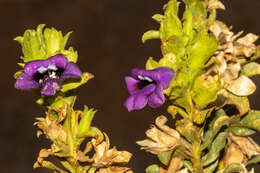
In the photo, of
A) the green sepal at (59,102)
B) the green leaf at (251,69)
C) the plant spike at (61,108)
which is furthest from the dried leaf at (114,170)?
the green leaf at (251,69)

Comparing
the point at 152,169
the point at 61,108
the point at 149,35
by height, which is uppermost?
the point at 149,35

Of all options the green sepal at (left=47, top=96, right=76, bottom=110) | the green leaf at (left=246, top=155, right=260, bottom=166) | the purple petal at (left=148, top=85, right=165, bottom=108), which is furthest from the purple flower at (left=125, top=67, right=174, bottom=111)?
the green leaf at (left=246, top=155, right=260, bottom=166)

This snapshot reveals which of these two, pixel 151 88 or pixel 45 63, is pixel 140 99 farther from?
pixel 45 63

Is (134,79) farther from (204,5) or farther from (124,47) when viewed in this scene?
(124,47)

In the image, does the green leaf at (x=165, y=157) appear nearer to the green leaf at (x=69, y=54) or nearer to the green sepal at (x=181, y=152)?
the green sepal at (x=181, y=152)

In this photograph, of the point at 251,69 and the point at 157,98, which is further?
the point at 251,69

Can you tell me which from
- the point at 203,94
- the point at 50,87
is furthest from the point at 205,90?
the point at 50,87

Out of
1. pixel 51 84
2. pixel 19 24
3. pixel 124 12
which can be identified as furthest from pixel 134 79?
pixel 19 24
